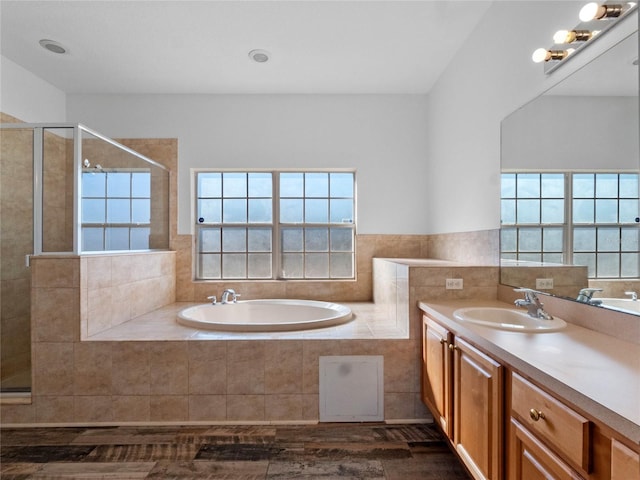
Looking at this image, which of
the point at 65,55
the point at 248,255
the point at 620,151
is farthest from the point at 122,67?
the point at 620,151

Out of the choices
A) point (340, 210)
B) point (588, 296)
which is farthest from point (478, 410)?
point (340, 210)

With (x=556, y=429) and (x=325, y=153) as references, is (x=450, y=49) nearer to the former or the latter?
(x=325, y=153)

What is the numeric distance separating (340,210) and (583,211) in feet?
7.16

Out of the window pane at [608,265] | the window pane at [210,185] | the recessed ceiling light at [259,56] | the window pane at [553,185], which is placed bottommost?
the window pane at [608,265]

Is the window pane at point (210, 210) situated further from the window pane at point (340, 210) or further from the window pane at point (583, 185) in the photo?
the window pane at point (583, 185)

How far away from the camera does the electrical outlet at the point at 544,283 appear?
5.27ft

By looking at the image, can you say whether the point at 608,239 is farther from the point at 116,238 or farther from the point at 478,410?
the point at 116,238

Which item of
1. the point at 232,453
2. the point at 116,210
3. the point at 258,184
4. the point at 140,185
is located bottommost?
the point at 232,453

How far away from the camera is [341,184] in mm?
3352

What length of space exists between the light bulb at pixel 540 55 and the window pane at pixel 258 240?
8.16ft

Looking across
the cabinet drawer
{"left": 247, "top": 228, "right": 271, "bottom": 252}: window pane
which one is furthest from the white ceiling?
the cabinet drawer

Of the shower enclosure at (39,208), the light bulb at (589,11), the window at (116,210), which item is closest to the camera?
the light bulb at (589,11)

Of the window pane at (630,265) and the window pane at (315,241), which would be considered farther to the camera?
the window pane at (315,241)

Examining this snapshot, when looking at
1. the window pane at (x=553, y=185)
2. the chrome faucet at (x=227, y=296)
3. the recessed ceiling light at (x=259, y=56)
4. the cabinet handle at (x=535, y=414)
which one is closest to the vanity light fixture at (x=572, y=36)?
the window pane at (x=553, y=185)
